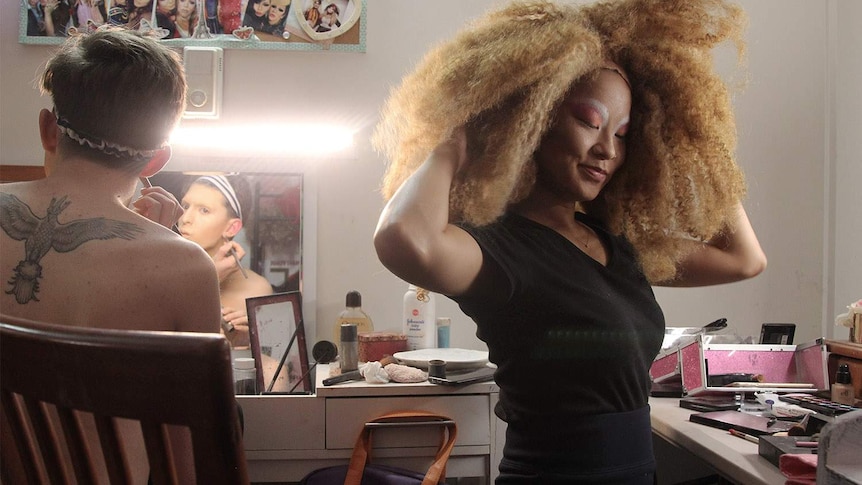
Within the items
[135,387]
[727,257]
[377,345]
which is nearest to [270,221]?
[377,345]

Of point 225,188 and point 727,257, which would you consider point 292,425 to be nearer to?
point 225,188

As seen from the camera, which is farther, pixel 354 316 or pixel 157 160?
pixel 354 316

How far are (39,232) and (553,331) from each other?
759 millimetres

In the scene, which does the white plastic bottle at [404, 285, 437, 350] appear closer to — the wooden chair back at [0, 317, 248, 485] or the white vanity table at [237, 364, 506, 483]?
the white vanity table at [237, 364, 506, 483]

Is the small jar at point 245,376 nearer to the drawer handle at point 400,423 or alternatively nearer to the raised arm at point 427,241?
the drawer handle at point 400,423

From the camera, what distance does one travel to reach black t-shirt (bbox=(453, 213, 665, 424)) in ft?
3.64

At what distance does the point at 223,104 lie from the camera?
232 centimetres

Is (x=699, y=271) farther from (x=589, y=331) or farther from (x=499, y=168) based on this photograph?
(x=499, y=168)

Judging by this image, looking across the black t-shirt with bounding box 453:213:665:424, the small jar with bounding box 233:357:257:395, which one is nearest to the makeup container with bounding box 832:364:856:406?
the black t-shirt with bounding box 453:213:665:424

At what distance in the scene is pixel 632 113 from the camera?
128cm

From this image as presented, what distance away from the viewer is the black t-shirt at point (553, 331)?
1108 millimetres

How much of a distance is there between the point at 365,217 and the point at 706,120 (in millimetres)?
1301

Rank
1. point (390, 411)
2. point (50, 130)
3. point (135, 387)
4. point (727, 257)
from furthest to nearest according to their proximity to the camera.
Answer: point (390, 411), point (727, 257), point (50, 130), point (135, 387)

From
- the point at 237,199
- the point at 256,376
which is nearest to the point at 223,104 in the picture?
the point at 237,199
